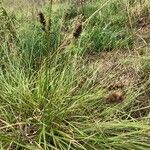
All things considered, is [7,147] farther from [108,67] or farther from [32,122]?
[108,67]

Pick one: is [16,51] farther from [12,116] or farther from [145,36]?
[145,36]

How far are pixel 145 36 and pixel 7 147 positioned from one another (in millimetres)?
2322

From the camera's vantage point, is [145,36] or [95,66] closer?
[95,66]

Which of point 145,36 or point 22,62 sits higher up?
point 22,62

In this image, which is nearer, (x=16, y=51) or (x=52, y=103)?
(x=52, y=103)

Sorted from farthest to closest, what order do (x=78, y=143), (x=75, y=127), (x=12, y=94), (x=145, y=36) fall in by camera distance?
1. (x=145, y=36)
2. (x=12, y=94)
3. (x=75, y=127)
4. (x=78, y=143)

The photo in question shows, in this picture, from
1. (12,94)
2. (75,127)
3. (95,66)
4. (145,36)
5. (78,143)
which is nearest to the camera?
(78,143)

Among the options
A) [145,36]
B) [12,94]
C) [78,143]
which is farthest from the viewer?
[145,36]

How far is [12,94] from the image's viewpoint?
3.13 meters

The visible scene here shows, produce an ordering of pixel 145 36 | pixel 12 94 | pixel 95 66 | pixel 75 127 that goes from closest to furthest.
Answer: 1. pixel 75 127
2. pixel 12 94
3. pixel 95 66
4. pixel 145 36

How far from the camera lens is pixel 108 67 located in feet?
11.8

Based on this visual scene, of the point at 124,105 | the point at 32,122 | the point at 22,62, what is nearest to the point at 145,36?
the point at 22,62

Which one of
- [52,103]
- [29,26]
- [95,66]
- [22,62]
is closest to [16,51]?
[22,62]

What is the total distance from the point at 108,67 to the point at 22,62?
0.65 m
